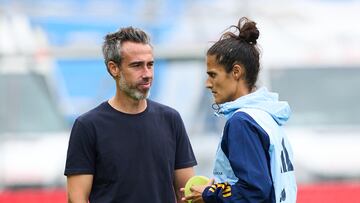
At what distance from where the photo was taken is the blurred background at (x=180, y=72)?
12406 millimetres

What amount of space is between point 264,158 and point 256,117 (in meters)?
0.18

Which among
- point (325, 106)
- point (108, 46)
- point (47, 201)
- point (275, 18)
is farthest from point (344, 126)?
point (108, 46)

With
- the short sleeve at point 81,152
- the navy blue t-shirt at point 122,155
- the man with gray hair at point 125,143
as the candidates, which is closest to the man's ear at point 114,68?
the man with gray hair at point 125,143

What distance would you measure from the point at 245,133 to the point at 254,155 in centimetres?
10

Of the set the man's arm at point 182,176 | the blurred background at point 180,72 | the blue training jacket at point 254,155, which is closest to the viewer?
the blue training jacket at point 254,155

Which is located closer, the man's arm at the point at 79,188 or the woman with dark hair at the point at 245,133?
the woman with dark hair at the point at 245,133

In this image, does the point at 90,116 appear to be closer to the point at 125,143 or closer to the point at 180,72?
the point at 125,143

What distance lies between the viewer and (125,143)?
16.2 ft

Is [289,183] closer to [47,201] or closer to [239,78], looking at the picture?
[239,78]

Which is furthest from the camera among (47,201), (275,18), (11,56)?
(275,18)

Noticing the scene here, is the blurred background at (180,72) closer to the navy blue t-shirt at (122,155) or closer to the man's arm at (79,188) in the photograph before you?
the navy blue t-shirt at (122,155)

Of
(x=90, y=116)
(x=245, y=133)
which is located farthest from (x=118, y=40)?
(x=245, y=133)

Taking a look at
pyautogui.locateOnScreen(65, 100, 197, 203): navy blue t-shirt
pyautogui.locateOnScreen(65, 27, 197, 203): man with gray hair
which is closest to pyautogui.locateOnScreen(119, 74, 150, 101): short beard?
pyautogui.locateOnScreen(65, 27, 197, 203): man with gray hair

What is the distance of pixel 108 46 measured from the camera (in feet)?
16.6
